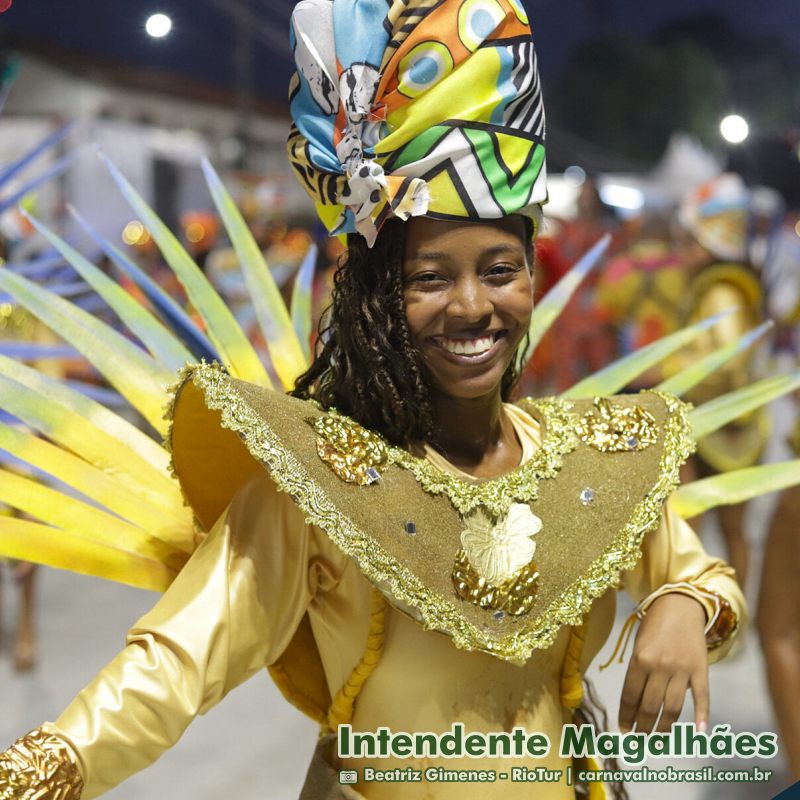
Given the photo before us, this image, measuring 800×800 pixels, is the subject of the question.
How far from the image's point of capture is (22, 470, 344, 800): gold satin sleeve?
111 centimetres

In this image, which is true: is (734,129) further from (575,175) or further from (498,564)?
(498,564)

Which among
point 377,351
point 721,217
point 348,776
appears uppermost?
point 721,217

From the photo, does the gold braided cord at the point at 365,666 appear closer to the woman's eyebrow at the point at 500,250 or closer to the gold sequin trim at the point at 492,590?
the gold sequin trim at the point at 492,590

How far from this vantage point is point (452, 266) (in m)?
1.30

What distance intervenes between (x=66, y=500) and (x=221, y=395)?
0.34 meters

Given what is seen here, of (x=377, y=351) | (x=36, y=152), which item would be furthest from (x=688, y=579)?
(x=36, y=152)

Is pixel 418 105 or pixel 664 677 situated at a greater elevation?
pixel 418 105

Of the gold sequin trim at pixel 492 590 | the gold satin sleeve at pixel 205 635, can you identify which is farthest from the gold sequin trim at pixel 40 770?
the gold sequin trim at pixel 492 590

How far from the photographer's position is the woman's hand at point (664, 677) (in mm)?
1286

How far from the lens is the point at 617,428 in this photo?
4.89ft

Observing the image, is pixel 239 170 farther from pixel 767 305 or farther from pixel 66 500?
pixel 767 305

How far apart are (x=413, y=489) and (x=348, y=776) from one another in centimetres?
35

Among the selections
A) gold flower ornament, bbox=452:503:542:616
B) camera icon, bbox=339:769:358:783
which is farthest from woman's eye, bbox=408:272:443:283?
camera icon, bbox=339:769:358:783

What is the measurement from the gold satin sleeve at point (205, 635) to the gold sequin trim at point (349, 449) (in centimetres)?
7
